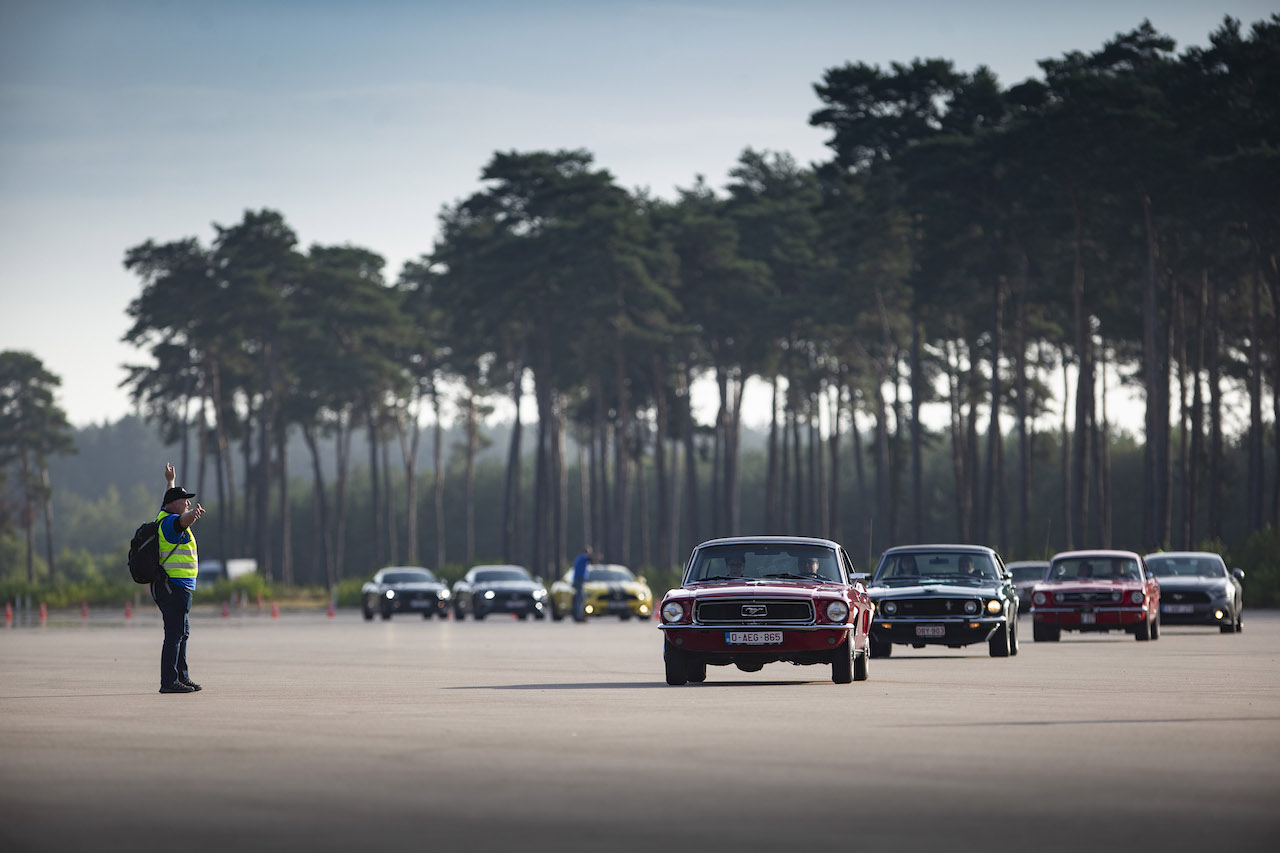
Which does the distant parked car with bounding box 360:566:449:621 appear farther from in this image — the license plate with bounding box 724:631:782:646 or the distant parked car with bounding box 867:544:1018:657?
the license plate with bounding box 724:631:782:646

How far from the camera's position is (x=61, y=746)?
1520 cm

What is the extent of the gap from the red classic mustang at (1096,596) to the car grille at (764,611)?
1351cm

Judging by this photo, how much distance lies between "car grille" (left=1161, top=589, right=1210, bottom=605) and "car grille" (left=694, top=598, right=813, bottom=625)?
18.5 metres

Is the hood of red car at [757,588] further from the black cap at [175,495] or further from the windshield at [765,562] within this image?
the black cap at [175,495]

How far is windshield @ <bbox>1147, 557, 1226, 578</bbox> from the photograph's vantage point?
3981 centimetres

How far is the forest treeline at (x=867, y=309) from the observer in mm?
68125

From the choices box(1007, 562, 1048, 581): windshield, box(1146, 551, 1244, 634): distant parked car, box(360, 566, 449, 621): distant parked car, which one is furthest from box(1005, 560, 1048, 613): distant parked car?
box(360, 566, 449, 621): distant parked car

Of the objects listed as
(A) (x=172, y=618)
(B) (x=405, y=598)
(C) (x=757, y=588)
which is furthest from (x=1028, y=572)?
(A) (x=172, y=618)

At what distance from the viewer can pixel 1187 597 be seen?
38.9m

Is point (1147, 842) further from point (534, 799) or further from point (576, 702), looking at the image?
point (576, 702)

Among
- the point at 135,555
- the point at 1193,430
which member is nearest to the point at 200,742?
the point at 135,555

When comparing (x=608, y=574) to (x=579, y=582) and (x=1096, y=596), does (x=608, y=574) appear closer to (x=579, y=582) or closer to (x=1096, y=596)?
(x=579, y=582)

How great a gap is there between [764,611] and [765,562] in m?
1.40

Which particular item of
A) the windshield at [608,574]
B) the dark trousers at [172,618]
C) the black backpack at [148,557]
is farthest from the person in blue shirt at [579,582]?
the black backpack at [148,557]
